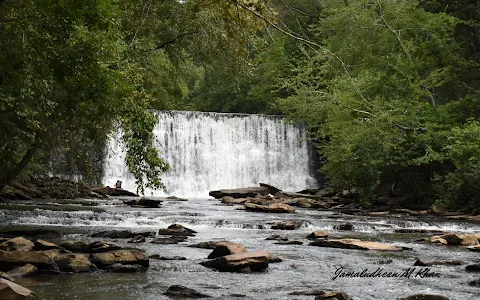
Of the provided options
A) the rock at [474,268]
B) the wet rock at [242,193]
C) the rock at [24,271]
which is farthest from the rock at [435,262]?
the wet rock at [242,193]

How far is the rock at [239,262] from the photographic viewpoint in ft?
31.9

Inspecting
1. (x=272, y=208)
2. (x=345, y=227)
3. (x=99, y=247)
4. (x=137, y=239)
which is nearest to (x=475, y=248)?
(x=345, y=227)

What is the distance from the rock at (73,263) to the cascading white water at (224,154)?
2473cm

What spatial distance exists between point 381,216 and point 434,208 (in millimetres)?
2323

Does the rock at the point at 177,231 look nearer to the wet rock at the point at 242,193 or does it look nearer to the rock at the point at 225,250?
the rock at the point at 225,250

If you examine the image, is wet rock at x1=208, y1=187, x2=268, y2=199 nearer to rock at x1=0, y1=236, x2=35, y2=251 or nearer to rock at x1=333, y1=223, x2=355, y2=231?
rock at x1=333, y1=223, x2=355, y2=231

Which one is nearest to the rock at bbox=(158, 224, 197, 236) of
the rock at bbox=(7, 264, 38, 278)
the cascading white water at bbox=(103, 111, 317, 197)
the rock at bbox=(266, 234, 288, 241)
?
the rock at bbox=(266, 234, 288, 241)

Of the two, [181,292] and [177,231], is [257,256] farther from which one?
[177,231]

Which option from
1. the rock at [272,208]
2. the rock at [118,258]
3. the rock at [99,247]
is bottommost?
the rock at [118,258]

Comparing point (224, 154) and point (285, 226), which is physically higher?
point (224, 154)

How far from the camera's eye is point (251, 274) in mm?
9477

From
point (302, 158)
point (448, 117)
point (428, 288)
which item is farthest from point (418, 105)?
point (428, 288)

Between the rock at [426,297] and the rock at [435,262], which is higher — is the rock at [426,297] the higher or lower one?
the lower one

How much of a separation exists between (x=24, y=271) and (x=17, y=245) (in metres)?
1.61
